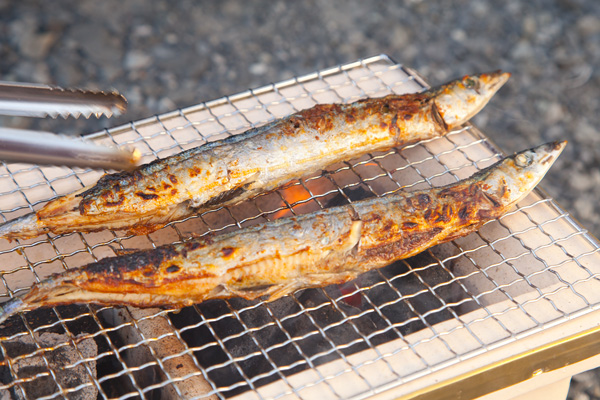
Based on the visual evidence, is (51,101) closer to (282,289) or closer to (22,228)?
(22,228)

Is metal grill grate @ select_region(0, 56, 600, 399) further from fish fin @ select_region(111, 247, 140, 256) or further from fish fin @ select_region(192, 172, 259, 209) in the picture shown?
fish fin @ select_region(111, 247, 140, 256)

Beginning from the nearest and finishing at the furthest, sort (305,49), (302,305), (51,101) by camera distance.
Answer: (51,101) < (302,305) < (305,49)

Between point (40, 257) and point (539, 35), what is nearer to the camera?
point (40, 257)

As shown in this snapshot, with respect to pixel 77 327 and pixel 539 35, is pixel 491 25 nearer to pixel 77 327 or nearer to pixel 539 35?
pixel 539 35

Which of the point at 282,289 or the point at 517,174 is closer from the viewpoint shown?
the point at 282,289

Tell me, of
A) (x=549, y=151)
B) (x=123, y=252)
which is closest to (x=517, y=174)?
(x=549, y=151)

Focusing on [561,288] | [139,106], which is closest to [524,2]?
[139,106]
